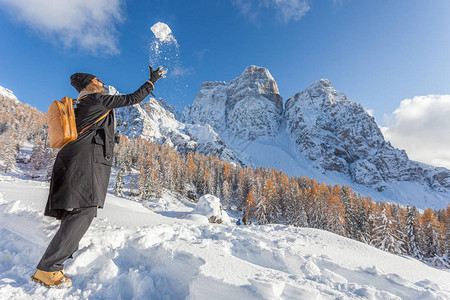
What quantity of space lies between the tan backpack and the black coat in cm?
14

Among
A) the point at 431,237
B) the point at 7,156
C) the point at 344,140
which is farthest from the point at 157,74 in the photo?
the point at 344,140

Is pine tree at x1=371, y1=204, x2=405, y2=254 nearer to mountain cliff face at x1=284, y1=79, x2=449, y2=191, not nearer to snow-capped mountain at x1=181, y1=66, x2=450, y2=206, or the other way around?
snow-capped mountain at x1=181, y1=66, x2=450, y2=206

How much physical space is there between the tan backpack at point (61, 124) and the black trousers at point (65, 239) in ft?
2.70

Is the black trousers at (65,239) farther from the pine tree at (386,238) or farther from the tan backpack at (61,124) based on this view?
the pine tree at (386,238)

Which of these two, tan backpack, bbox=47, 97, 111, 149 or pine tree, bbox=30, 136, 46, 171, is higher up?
tan backpack, bbox=47, 97, 111, 149

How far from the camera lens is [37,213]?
3.57 meters

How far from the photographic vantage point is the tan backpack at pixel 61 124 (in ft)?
6.68

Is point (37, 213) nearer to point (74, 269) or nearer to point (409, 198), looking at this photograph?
point (74, 269)

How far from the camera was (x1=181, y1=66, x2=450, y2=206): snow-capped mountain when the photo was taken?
123 m

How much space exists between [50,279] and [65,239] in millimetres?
389

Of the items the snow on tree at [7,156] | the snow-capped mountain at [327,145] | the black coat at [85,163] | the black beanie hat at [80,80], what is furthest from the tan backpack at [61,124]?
the snow-capped mountain at [327,145]

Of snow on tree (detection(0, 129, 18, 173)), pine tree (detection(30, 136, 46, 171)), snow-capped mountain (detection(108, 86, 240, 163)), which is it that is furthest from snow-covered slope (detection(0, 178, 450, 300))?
snow-capped mountain (detection(108, 86, 240, 163))

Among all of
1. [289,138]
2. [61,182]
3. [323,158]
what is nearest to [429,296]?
[61,182]

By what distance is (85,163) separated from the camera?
7.41ft
